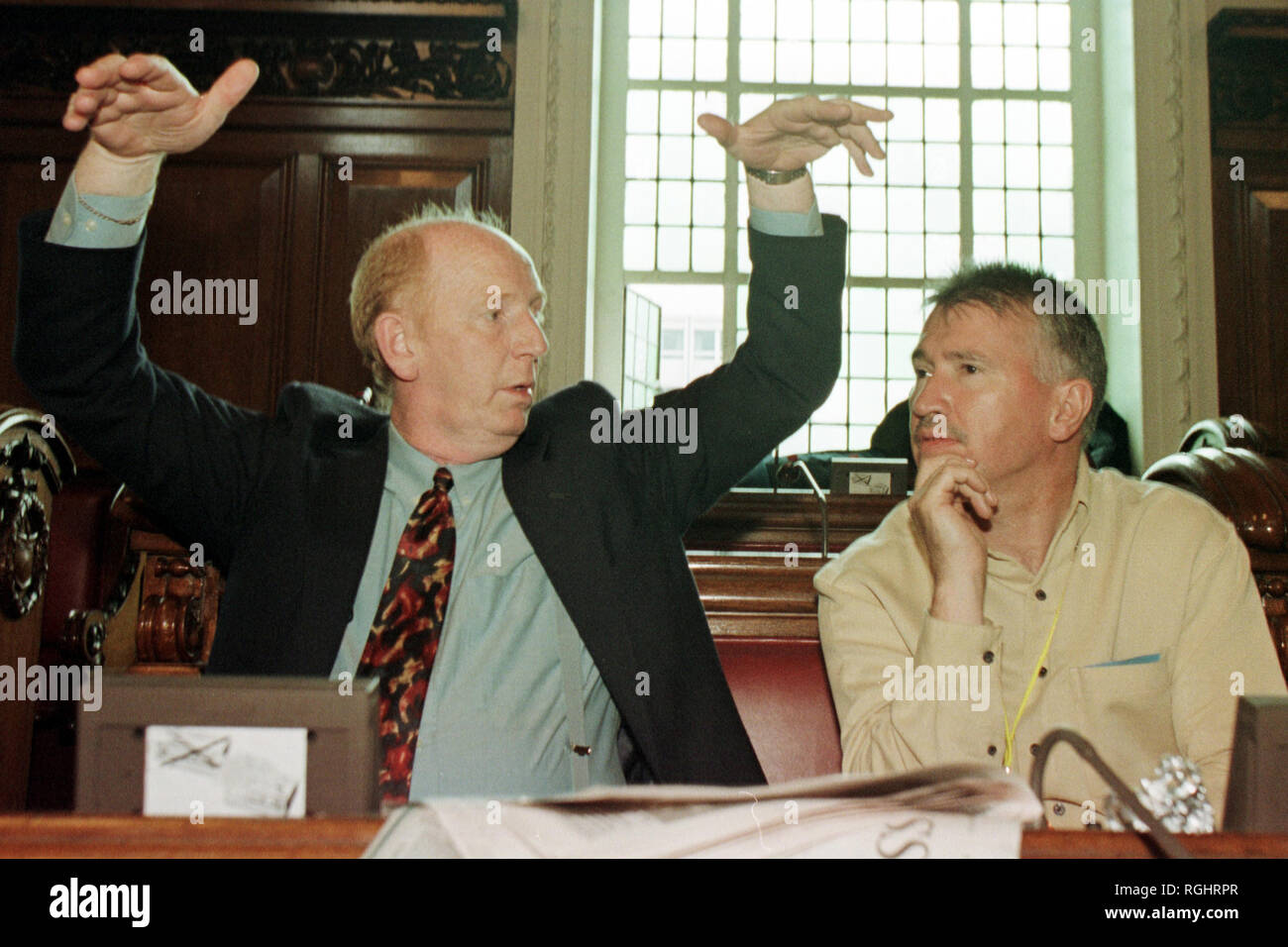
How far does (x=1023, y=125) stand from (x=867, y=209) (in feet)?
3.28

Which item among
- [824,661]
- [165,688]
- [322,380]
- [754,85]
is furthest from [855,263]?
[165,688]

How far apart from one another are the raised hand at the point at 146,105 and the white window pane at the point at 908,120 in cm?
516

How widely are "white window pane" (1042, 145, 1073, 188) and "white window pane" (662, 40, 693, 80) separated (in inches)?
78.0

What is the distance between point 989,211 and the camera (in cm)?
599

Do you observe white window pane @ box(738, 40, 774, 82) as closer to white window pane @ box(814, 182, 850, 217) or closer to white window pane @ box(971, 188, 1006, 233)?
white window pane @ box(814, 182, 850, 217)

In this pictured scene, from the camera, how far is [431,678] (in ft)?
5.00

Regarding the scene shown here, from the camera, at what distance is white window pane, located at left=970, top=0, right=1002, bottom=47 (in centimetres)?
612

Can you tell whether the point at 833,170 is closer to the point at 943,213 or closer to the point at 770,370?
the point at 943,213

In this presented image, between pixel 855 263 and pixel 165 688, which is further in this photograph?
pixel 855 263

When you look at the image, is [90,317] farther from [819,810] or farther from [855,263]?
[855,263]

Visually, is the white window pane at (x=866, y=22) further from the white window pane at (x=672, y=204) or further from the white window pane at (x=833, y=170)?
the white window pane at (x=672, y=204)
